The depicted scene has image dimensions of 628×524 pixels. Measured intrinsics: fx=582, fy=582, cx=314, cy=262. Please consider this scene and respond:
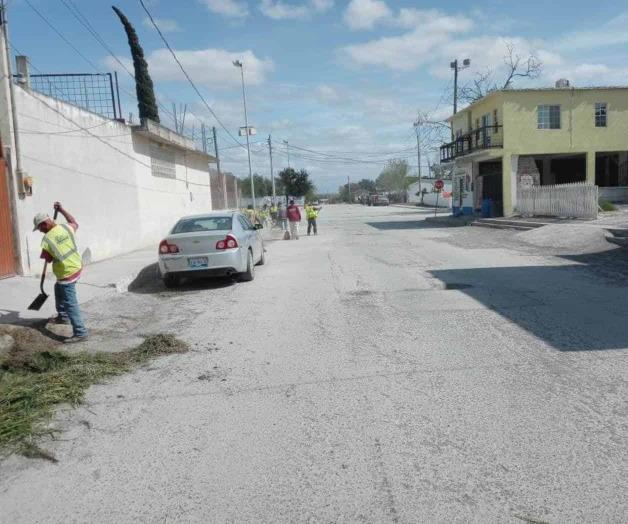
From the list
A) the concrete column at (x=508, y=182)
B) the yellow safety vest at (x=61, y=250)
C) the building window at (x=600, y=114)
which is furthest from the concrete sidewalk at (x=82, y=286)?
the building window at (x=600, y=114)

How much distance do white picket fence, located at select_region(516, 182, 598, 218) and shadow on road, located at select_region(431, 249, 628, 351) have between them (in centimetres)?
923

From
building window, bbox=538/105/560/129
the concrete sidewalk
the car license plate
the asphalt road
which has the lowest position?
the asphalt road

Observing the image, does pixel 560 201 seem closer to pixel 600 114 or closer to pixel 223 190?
pixel 600 114

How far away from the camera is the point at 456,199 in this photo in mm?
38281

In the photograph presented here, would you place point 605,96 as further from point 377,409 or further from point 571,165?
point 377,409

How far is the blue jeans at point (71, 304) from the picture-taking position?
7039mm

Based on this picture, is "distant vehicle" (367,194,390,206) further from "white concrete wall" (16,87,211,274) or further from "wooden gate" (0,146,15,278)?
"wooden gate" (0,146,15,278)

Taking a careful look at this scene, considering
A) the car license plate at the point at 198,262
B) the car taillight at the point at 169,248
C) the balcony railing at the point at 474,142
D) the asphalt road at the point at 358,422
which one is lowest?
the asphalt road at the point at 358,422

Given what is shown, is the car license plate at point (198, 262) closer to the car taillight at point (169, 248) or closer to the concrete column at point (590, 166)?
the car taillight at point (169, 248)

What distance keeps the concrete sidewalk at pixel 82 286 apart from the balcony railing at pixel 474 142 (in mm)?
20475

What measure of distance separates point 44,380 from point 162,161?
1912cm

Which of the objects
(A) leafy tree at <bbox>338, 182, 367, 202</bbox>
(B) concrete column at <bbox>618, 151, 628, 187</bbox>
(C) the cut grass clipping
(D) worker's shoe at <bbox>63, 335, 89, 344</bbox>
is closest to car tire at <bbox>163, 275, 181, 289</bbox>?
(D) worker's shoe at <bbox>63, 335, 89, 344</bbox>

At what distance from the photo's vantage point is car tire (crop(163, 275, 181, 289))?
38.1 ft

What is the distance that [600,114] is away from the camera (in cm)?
2947
